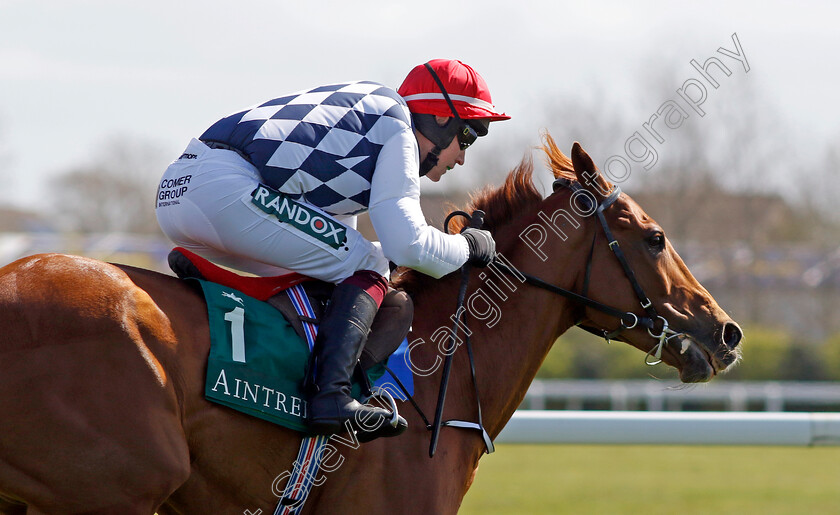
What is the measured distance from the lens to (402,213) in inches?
122

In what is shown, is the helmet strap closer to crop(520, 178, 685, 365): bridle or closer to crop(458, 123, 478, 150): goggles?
crop(458, 123, 478, 150): goggles

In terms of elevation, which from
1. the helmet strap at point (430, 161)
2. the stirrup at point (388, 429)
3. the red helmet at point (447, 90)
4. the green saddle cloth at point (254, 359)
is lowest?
the stirrup at point (388, 429)

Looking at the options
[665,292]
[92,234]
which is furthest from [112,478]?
[92,234]

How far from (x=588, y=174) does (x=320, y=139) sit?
1284mm

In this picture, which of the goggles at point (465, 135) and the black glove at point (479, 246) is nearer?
the black glove at point (479, 246)

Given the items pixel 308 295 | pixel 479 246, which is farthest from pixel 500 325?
pixel 308 295

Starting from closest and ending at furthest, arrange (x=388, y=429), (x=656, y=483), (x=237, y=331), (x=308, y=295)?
(x=237, y=331)
(x=388, y=429)
(x=308, y=295)
(x=656, y=483)

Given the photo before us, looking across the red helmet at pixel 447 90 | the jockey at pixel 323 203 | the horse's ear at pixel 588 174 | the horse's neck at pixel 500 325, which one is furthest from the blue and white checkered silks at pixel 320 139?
the horse's ear at pixel 588 174

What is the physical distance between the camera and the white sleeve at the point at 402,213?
3.09 metres

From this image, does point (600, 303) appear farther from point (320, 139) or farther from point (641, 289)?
point (320, 139)

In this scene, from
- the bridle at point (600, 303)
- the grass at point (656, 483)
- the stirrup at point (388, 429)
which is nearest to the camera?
the stirrup at point (388, 429)

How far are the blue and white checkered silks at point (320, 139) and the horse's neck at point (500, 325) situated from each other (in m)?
0.58

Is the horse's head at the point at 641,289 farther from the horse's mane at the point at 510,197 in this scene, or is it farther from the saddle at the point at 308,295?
the saddle at the point at 308,295

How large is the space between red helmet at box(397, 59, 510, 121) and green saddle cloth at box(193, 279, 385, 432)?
3.47 feet
